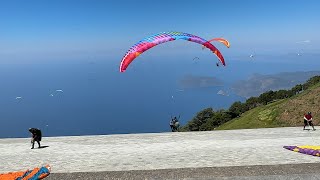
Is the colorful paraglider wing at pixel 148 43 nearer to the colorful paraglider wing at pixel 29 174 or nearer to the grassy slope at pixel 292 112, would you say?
the colorful paraglider wing at pixel 29 174

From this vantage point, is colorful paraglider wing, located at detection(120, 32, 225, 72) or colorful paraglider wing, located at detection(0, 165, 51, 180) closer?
colorful paraglider wing, located at detection(0, 165, 51, 180)

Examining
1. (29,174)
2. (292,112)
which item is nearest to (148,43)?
(29,174)

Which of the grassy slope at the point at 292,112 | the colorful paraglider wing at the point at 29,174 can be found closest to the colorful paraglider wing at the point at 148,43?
the colorful paraglider wing at the point at 29,174

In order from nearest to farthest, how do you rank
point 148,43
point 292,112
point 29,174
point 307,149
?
point 29,174, point 307,149, point 148,43, point 292,112

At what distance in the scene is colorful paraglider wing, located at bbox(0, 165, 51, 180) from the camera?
710 inches

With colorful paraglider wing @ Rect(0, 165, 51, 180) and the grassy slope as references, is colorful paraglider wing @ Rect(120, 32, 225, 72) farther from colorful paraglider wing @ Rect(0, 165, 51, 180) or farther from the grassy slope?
the grassy slope

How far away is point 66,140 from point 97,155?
6.96 meters

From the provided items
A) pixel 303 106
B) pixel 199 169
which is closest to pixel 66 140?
pixel 199 169

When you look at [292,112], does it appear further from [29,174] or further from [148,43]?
[29,174]

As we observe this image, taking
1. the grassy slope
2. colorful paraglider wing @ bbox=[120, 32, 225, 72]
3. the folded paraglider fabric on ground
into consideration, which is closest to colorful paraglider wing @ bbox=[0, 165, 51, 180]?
colorful paraglider wing @ bbox=[120, 32, 225, 72]

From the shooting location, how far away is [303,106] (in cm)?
6038

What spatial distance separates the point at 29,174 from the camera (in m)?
18.5

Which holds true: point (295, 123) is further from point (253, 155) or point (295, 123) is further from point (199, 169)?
point (199, 169)

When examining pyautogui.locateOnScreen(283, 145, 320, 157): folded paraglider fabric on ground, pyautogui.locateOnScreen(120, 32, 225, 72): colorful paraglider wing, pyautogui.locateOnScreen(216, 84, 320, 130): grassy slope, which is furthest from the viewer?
pyautogui.locateOnScreen(216, 84, 320, 130): grassy slope
